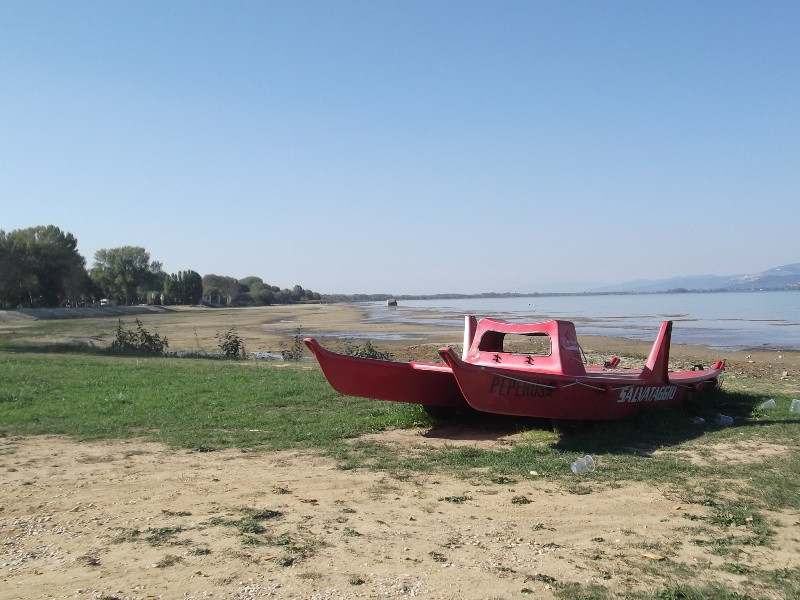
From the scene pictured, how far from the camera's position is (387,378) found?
10898 millimetres

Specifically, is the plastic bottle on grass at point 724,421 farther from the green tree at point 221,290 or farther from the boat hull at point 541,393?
the green tree at point 221,290

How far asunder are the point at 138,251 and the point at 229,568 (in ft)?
363

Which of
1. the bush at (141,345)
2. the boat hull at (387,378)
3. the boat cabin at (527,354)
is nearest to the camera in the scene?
the boat cabin at (527,354)

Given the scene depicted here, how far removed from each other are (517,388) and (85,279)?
84.5m

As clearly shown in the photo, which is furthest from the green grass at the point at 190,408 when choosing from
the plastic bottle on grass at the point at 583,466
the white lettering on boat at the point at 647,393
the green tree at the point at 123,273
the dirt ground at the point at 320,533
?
the green tree at the point at 123,273

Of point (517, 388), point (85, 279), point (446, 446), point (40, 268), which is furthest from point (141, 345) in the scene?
point (85, 279)

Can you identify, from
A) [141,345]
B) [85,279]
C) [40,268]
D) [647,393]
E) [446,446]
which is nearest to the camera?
[446,446]

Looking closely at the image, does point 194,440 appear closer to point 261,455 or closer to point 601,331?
point 261,455

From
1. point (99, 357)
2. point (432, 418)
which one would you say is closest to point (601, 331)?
point (99, 357)

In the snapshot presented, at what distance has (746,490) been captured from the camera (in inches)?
263

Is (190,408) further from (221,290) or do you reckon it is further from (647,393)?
(221,290)

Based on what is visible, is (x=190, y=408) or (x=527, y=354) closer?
(x=527, y=354)

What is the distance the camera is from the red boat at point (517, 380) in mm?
9484

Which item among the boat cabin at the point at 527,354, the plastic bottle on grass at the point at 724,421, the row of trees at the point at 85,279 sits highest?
the row of trees at the point at 85,279
